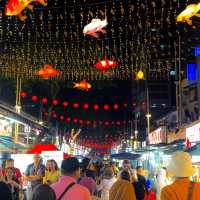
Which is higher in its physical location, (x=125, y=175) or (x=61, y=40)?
(x=61, y=40)

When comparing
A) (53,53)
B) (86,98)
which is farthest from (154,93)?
(53,53)

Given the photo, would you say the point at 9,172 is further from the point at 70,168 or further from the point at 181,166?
the point at 181,166

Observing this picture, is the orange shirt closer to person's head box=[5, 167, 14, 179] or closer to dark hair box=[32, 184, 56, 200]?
dark hair box=[32, 184, 56, 200]

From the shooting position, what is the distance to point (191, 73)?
38188 mm

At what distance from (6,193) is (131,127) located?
7713cm

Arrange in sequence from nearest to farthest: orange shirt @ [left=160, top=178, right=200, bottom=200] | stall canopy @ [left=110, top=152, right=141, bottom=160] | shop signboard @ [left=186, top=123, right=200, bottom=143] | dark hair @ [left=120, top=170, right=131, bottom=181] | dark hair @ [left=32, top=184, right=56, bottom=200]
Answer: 1. orange shirt @ [left=160, top=178, right=200, bottom=200]
2. dark hair @ [left=32, top=184, right=56, bottom=200]
3. dark hair @ [left=120, top=170, right=131, bottom=181]
4. shop signboard @ [left=186, top=123, right=200, bottom=143]
5. stall canopy @ [left=110, top=152, right=141, bottom=160]

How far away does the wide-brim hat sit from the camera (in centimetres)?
492

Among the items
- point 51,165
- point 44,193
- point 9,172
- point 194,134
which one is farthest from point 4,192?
point 194,134

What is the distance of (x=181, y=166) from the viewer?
16.3ft

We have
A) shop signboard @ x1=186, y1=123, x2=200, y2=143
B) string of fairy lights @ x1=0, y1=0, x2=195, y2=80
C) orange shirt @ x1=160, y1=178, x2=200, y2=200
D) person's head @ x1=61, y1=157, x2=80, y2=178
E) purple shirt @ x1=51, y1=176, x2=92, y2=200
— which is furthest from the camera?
string of fairy lights @ x1=0, y1=0, x2=195, y2=80

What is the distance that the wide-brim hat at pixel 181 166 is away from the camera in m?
4.92

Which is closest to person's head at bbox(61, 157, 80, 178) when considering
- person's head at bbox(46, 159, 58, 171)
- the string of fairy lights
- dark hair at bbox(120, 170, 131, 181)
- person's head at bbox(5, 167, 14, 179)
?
dark hair at bbox(120, 170, 131, 181)

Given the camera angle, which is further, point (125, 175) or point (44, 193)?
point (125, 175)

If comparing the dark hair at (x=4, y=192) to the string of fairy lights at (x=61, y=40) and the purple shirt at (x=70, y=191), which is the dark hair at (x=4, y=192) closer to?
the purple shirt at (x=70, y=191)
